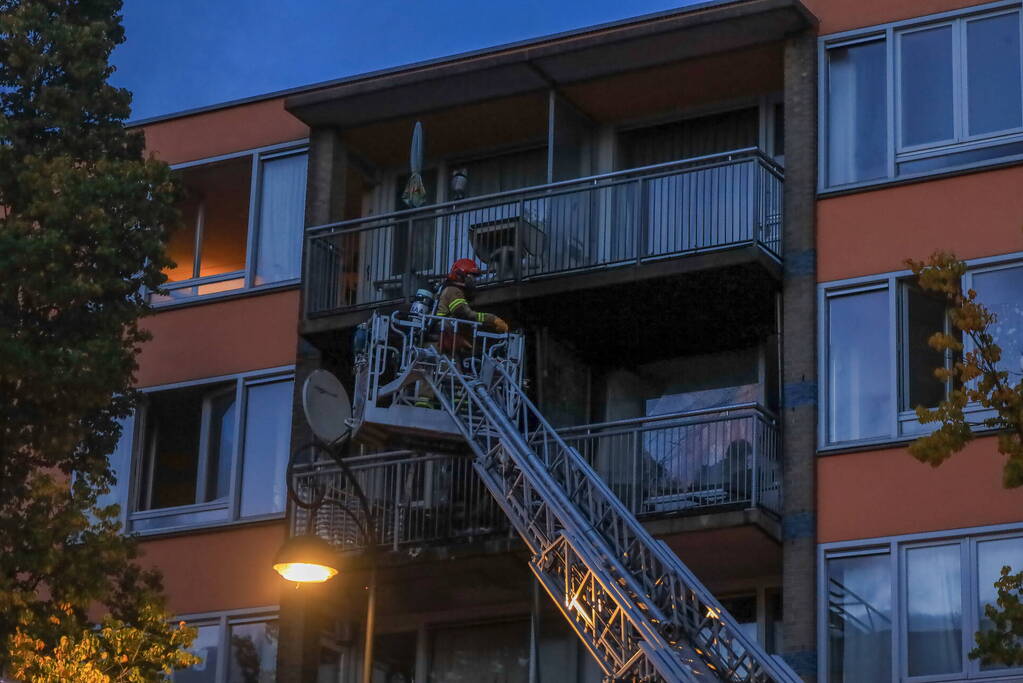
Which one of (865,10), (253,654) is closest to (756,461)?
(865,10)

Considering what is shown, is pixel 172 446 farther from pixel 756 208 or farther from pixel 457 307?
pixel 756 208

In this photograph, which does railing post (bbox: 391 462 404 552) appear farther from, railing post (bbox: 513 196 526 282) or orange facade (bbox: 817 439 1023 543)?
orange facade (bbox: 817 439 1023 543)

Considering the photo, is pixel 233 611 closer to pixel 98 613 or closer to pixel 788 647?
pixel 98 613

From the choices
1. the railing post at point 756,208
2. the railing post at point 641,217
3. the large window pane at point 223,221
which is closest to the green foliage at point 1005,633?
the railing post at point 756,208

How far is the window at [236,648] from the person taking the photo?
25719mm

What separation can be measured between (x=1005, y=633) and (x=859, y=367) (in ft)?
17.7

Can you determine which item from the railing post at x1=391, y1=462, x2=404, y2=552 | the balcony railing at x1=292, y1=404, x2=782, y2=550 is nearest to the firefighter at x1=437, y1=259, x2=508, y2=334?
the balcony railing at x1=292, y1=404, x2=782, y2=550

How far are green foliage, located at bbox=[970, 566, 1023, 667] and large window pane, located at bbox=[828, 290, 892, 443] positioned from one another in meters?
4.34

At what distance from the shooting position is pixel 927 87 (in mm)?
24250

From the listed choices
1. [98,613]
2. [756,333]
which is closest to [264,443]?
[98,613]

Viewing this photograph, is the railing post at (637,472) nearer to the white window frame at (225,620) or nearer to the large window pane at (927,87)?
the large window pane at (927,87)

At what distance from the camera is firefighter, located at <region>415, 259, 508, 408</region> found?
22500 millimetres

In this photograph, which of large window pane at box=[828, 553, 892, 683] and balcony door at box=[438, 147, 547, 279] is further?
balcony door at box=[438, 147, 547, 279]

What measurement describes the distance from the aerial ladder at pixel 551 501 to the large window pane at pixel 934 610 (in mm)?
2302
